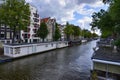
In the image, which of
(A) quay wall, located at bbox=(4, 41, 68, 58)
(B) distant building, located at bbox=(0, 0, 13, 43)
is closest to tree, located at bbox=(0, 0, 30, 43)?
(A) quay wall, located at bbox=(4, 41, 68, 58)

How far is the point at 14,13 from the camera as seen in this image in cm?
2983

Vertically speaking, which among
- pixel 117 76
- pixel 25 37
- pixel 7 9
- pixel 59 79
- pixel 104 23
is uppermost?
pixel 7 9

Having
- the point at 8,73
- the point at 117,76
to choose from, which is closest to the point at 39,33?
the point at 8,73

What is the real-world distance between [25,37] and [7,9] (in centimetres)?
2218

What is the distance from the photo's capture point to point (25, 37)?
51969 millimetres

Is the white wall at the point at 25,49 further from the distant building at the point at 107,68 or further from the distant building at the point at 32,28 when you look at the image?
the distant building at the point at 107,68

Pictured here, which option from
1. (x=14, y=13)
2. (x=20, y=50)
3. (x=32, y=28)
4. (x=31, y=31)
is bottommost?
(x=20, y=50)

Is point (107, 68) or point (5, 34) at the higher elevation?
point (5, 34)

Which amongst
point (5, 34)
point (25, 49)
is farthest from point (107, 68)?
point (5, 34)

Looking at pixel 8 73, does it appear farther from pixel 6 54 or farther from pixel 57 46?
pixel 57 46

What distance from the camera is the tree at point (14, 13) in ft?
98.3

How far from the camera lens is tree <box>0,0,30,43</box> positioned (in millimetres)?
29955

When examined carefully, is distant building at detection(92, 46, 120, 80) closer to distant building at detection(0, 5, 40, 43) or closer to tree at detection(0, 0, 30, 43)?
tree at detection(0, 0, 30, 43)

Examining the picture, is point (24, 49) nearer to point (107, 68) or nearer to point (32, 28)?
point (107, 68)
